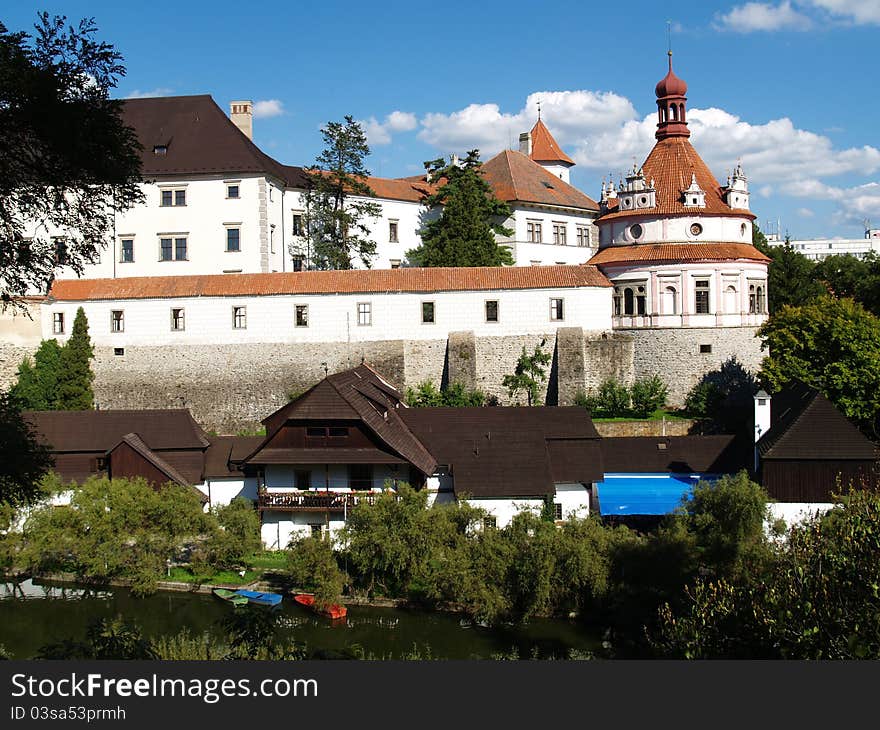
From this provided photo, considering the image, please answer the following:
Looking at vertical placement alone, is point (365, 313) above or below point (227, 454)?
above

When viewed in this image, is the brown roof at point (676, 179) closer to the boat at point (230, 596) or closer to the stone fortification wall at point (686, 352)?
the stone fortification wall at point (686, 352)

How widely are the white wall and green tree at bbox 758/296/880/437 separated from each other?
21.5 ft

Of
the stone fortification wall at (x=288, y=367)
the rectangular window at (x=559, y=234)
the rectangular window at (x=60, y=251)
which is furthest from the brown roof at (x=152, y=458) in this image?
the rectangular window at (x=559, y=234)

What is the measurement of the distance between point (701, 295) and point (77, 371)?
24.1 meters

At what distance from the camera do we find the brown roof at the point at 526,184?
5119 cm

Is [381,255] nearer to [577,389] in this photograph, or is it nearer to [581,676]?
[577,389]

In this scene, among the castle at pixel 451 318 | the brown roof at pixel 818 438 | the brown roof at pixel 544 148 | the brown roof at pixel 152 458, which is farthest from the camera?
the brown roof at pixel 544 148

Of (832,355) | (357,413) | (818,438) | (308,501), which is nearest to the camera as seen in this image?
(818,438)

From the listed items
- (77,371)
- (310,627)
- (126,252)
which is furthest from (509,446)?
(126,252)

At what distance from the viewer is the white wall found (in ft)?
125

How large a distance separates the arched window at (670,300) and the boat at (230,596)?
21567 millimetres

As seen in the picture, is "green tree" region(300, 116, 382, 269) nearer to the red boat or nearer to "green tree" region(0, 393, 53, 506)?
the red boat

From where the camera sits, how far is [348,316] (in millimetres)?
38062

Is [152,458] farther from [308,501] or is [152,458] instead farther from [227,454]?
[308,501]
